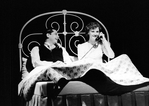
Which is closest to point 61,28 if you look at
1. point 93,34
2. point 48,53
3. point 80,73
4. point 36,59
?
point 93,34

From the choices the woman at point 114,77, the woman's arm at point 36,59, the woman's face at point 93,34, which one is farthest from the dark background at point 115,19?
the woman at point 114,77

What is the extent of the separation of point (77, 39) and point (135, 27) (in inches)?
34.1

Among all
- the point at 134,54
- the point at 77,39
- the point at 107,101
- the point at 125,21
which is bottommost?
the point at 107,101

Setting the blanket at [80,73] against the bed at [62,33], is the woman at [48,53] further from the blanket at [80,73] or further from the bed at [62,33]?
the blanket at [80,73]

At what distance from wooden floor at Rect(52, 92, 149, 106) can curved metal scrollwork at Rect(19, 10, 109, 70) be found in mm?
1581

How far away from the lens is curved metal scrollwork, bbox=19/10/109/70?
3.78 m

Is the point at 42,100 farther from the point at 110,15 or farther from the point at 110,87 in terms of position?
the point at 110,15

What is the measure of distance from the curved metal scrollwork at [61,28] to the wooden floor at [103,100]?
5.19 ft

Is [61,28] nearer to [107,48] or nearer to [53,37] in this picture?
[53,37]

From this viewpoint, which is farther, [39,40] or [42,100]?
[39,40]

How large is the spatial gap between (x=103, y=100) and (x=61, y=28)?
1.82 meters

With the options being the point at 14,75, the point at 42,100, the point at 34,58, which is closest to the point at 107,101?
the point at 42,100

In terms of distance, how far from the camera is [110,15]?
3.96 metres

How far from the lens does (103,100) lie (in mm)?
2295
